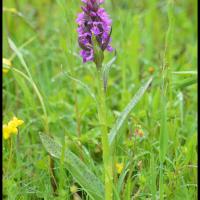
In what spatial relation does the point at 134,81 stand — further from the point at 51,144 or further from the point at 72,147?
the point at 51,144

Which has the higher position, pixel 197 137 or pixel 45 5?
pixel 45 5

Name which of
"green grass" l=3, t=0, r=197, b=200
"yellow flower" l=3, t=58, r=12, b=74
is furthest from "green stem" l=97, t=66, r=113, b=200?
"yellow flower" l=3, t=58, r=12, b=74

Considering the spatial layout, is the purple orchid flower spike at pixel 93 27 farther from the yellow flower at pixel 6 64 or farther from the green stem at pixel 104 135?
the yellow flower at pixel 6 64

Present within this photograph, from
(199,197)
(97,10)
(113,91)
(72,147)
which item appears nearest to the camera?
(97,10)

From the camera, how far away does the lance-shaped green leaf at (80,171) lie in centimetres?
197

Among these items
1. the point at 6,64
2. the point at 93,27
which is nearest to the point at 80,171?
the point at 93,27

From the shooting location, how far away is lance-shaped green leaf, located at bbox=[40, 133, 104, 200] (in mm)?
1975

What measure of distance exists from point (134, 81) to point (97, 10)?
1408mm

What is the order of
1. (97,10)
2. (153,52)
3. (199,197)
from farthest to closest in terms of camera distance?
(153,52)
(199,197)
(97,10)

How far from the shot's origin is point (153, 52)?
400 cm

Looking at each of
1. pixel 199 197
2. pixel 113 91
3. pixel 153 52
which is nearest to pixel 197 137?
pixel 199 197

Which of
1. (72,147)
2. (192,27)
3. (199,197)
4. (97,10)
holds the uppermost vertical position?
(192,27)

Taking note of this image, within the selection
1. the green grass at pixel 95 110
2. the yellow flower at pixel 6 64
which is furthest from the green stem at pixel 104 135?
the yellow flower at pixel 6 64

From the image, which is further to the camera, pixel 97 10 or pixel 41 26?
pixel 41 26
